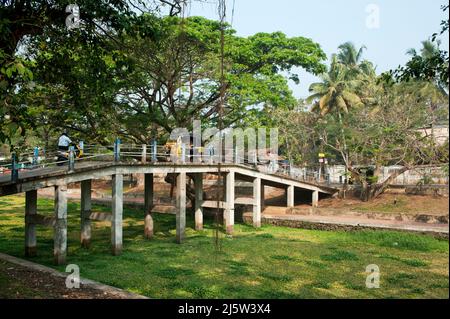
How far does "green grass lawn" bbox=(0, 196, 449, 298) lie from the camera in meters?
10.3

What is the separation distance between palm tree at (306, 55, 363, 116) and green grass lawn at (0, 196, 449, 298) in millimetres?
16228

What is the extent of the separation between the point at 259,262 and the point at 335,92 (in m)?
24.4

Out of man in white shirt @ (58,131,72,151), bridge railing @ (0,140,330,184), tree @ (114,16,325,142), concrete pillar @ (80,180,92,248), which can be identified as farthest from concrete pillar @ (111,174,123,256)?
tree @ (114,16,325,142)

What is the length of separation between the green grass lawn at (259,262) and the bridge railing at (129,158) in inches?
125

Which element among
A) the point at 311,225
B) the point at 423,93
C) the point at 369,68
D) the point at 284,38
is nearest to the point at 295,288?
the point at 311,225

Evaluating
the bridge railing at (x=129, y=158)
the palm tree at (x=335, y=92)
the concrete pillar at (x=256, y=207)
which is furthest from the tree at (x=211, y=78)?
the palm tree at (x=335, y=92)

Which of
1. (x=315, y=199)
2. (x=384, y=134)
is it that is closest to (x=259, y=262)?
(x=384, y=134)

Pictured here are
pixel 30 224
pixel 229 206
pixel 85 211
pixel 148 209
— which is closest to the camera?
pixel 30 224

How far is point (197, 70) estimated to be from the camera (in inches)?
831

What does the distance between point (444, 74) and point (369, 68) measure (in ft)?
114

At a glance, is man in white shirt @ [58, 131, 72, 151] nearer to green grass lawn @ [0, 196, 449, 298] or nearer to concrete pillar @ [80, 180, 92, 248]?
concrete pillar @ [80, 180, 92, 248]

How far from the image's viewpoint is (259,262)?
1390 centimetres

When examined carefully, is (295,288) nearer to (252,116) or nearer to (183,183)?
(183,183)

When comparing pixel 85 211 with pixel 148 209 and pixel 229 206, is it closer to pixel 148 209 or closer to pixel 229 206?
pixel 148 209
